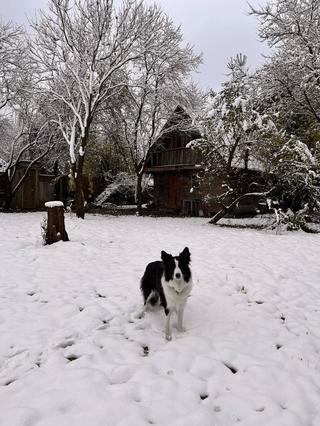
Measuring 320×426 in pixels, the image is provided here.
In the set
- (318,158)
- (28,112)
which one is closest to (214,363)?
(318,158)

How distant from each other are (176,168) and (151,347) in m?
19.5

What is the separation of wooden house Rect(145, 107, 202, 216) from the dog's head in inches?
653

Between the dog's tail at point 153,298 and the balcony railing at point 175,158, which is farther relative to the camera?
the balcony railing at point 175,158

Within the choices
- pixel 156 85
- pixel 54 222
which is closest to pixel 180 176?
pixel 156 85

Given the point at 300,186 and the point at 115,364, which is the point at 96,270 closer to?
the point at 115,364

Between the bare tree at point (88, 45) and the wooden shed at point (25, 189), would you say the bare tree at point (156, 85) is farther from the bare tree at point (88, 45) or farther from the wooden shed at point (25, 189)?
the wooden shed at point (25, 189)

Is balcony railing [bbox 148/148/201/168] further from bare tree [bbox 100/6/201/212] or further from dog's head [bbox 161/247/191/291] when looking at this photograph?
dog's head [bbox 161/247/191/291]

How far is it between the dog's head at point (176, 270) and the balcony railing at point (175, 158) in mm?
16839

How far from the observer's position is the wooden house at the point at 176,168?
21641 millimetres

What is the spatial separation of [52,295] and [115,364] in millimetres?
2597

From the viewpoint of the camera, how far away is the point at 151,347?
4.46m

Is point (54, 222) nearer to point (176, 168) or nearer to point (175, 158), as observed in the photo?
point (176, 168)

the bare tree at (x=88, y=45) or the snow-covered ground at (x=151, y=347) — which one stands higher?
the bare tree at (x=88, y=45)

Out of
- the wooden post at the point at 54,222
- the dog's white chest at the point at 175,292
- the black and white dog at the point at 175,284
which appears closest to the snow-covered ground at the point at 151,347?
the black and white dog at the point at 175,284
